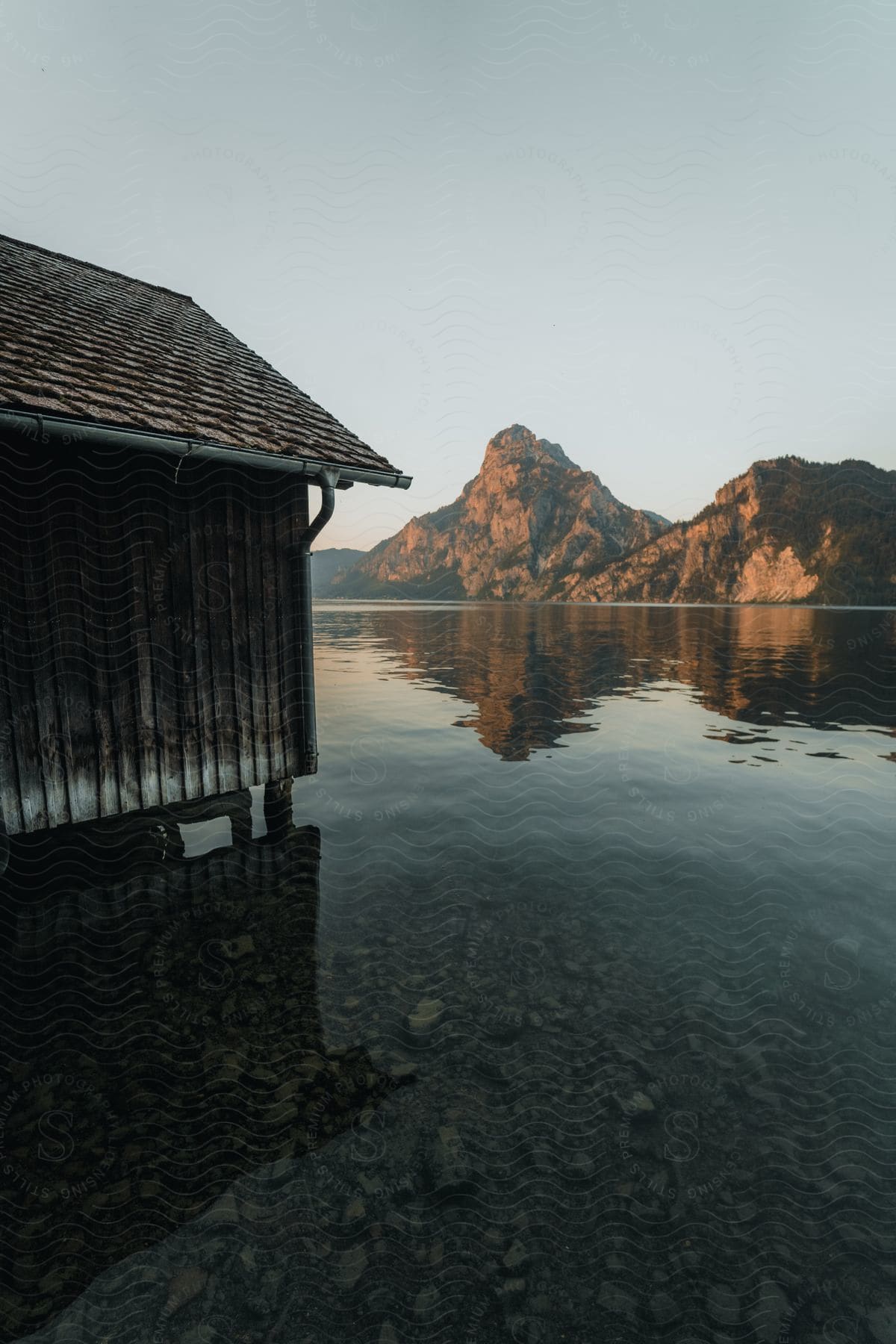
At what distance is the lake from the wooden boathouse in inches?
64.5

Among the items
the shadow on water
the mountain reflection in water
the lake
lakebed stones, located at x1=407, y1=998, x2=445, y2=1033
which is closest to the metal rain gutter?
the lake

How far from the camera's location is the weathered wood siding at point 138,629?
5.47 meters

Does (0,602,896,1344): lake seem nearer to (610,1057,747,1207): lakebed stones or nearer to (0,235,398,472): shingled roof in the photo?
(610,1057,747,1207): lakebed stones

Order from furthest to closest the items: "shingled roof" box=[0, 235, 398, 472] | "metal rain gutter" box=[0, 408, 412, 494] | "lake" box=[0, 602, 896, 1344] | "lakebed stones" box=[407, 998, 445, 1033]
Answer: "shingled roof" box=[0, 235, 398, 472], "lakebed stones" box=[407, 998, 445, 1033], "metal rain gutter" box=[0, 408, 412, 494], "lake" box=[0, 602, 896, 1344]

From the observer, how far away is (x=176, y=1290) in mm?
2689

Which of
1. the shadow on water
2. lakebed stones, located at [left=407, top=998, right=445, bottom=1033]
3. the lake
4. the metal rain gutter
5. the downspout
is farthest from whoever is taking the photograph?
the downspout

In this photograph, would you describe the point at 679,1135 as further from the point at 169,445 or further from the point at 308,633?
the point at 169,445

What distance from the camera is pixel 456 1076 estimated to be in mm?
4082

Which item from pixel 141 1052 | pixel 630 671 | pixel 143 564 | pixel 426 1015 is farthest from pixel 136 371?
pixel 630 671

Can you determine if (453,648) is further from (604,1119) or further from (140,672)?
(604,1119)

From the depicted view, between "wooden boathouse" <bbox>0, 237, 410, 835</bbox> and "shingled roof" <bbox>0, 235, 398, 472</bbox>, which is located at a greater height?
"shingled roof" <bbox>0, 235, 398, 472</bbox>

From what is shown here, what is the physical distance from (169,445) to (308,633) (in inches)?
119

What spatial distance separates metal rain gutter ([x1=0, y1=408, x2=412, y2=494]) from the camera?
445 cm

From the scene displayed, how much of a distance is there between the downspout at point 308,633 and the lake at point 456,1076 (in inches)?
44.9
